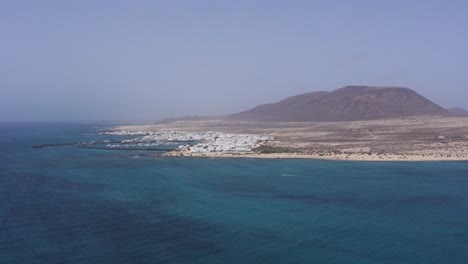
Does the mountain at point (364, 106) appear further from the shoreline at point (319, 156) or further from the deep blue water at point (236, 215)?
the deep blue water at point (236, 215)

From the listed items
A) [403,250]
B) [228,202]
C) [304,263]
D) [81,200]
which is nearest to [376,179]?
[228,202]

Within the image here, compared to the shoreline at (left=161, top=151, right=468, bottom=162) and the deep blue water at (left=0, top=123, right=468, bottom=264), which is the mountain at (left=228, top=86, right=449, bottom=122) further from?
the deep blue water at (left=0, top=123, right=468, bottom=264)

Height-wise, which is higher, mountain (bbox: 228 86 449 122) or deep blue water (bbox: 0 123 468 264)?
mountain (bbox: 228 86 449 122)

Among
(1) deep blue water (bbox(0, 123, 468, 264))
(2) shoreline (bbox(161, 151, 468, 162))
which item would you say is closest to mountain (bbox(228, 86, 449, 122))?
(2) shoreline (bbox(161, 151, 468, 162))

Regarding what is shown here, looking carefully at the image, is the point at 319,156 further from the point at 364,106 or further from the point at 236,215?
the point at 364,106

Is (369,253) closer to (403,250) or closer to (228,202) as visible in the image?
(403,250)

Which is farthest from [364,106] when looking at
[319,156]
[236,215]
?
[236,215]

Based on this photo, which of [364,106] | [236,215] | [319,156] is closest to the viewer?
[236,215]

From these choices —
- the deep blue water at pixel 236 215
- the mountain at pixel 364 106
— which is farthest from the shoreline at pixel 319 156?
the mountain at pixel 364 106
